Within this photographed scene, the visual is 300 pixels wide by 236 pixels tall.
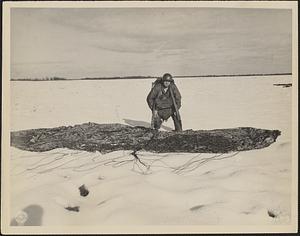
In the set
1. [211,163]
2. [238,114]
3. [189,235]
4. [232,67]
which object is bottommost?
[189,235]

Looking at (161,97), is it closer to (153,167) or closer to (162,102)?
(162,102)

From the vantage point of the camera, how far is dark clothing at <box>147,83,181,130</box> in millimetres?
1085

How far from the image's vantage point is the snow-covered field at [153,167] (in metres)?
1.06

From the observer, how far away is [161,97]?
109 centimetres

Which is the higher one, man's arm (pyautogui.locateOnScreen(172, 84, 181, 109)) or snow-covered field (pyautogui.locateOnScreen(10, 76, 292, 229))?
man's arm (pyautogui.locateOnScreen(172, 84, 181, 109))

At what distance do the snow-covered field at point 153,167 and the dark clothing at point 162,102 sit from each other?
1 centimetres

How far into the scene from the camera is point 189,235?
3.51ft

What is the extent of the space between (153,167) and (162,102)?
0.15m

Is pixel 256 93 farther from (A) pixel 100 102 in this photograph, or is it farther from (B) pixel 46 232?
(B) pixel 46 232

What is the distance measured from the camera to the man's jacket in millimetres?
1085

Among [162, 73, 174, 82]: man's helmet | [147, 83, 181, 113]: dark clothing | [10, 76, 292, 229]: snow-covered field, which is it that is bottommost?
[10, 76, 292, 229]: snow-covered field

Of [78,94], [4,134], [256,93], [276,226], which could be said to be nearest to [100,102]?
[78,94]

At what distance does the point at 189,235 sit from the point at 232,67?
1.26 ft

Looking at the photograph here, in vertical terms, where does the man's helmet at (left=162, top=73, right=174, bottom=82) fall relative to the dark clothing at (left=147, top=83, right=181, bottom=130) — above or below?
above
